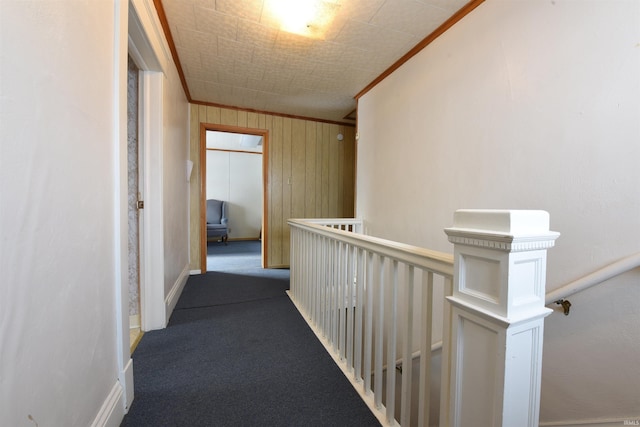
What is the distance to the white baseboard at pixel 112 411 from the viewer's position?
37.8 inches

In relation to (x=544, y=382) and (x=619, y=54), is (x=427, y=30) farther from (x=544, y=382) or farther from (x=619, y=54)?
(x=544, y=382)

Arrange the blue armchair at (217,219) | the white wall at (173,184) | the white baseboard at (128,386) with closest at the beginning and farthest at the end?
the white baseboard at (128,386) < the white wall at (173,184) < the blue armchair at (217,219)

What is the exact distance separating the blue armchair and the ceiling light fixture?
469 cm

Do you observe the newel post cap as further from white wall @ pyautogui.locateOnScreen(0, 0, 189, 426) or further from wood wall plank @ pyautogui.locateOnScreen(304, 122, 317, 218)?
wood wall plank @ pyautogui.locateOnScreen(304, 122, 317, 218)

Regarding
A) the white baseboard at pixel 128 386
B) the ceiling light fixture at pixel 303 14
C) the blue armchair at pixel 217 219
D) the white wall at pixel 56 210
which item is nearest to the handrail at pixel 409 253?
the white wall at pixel 56 210

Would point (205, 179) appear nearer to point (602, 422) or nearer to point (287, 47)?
point (287, 47)

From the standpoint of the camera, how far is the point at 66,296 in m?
0.77

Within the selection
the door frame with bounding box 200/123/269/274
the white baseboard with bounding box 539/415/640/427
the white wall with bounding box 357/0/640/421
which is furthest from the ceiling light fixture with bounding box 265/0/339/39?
the white baseboard with bounding box 539/415/640/427

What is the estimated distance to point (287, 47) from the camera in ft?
7.23

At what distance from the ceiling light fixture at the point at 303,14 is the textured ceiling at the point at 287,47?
0.04 meters

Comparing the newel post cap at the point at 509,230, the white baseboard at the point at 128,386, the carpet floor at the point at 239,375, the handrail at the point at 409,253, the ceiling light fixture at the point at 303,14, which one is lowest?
the carpet floor at the point at 239,375

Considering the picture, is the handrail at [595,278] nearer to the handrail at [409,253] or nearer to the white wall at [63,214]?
the handrail at [409,253]

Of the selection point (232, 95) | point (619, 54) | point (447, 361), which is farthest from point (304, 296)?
point (232, 95)

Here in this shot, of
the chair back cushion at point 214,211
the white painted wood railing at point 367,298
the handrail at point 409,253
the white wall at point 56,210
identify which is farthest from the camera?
the chair back cushion at point 214,211
